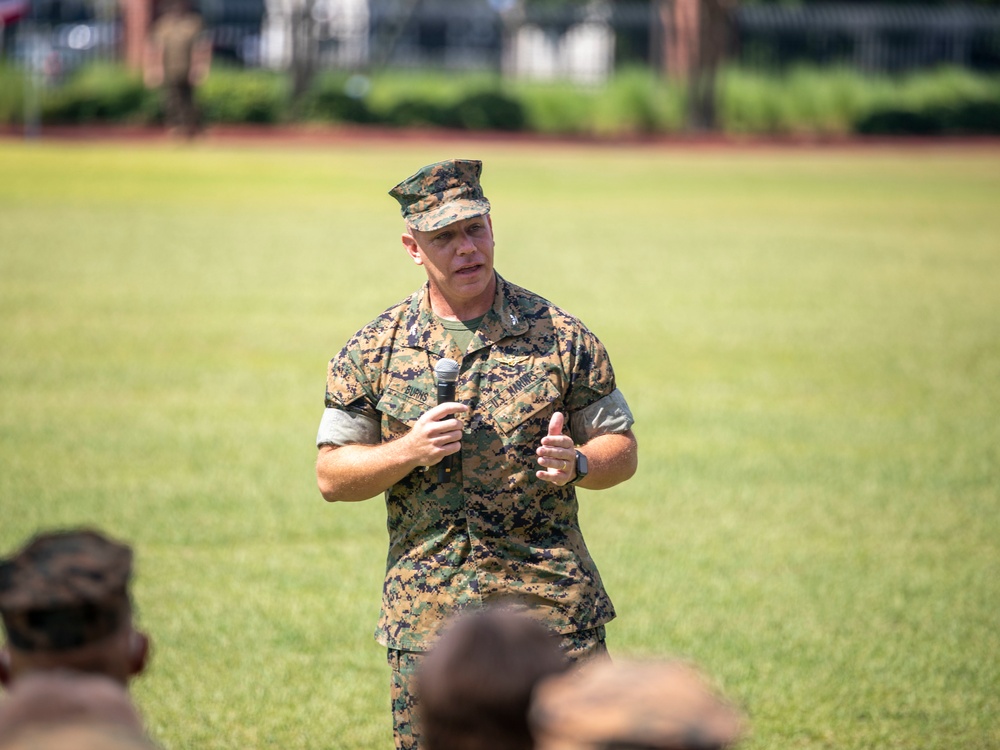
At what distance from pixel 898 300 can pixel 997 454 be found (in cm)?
796

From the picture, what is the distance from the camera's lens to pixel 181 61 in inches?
1384

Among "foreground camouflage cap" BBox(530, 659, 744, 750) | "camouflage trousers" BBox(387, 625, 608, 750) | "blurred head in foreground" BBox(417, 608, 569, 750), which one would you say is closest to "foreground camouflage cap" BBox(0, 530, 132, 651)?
"blurred head in foreground" BBox(417, 608, 569, 750)

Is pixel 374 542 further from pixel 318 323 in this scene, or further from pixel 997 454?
pixel 318 323

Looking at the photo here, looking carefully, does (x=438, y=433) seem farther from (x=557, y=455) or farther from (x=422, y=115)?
(x=422, y=115)

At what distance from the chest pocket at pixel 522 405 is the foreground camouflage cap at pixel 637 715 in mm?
2447

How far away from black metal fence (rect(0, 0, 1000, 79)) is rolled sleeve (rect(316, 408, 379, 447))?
54.3 meters

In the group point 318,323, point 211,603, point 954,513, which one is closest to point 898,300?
point 318,323

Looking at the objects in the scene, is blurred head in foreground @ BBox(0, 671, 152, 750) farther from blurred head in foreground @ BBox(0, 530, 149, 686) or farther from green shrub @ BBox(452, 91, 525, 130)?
green shrub @ BBox(452, 91, 525, 130)

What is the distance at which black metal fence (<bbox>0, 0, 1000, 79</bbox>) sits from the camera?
58844 millimetres

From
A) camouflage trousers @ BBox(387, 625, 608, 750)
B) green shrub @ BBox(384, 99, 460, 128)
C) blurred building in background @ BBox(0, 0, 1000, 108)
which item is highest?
blurred building in background @ BBox(0, 0, 1000, 108)

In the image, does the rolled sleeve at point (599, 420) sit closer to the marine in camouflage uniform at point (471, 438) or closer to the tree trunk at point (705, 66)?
the marine in camouflage uniform at point (471, 438)

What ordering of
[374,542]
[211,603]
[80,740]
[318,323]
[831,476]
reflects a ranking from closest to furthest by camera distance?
[80,740] < [211,603] < [374,542] < [831,476] < [318,323]

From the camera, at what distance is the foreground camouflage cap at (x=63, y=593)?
7.78ft

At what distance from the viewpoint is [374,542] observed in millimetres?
9445
